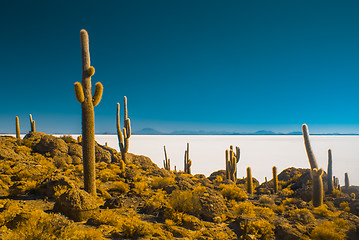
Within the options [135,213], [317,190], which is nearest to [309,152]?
[317,190]

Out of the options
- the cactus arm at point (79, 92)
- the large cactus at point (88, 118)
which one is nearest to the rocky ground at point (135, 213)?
the large cactus at point (88, 118)

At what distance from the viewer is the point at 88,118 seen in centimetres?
1018

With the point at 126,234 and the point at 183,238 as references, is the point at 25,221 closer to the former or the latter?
the point at 126,234

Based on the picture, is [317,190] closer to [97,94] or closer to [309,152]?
[309,152]

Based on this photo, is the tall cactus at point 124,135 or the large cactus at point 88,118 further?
the tall cactus at point 124,135

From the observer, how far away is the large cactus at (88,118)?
9.95 meters

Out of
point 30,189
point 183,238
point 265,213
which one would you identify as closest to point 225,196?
point 265,213

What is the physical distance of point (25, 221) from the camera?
5949 millimetres

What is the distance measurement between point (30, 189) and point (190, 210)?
6.62m

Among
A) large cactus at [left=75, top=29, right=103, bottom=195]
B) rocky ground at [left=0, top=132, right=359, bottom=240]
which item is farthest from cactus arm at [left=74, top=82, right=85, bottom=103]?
rocky ground at [left=0, top=132, right=359, bottom=240]

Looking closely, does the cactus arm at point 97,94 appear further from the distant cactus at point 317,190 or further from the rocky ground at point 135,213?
the distant cactus at point 317,190

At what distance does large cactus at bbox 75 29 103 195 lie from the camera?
995 cm

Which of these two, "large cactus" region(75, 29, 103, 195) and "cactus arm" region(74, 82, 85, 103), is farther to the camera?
"large cactus" region(75, 29, 103, 195)

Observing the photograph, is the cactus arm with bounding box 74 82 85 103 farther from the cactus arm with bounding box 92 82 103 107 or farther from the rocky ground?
the rocky ground
